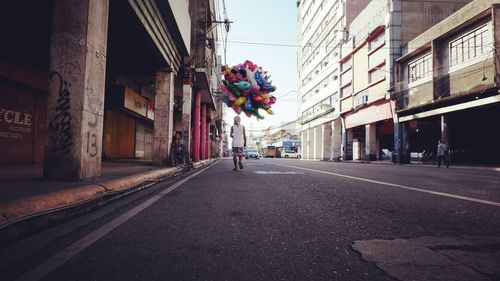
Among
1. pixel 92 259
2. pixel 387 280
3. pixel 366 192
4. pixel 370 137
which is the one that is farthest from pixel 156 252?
pixel 370 137

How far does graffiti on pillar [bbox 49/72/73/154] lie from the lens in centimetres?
497

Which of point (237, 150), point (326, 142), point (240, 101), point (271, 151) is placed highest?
point (240, 101)

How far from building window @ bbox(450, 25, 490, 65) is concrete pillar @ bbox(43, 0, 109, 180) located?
20.7 m

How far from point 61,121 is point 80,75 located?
2.68ft

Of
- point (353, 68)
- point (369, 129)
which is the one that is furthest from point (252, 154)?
point (369, 129)

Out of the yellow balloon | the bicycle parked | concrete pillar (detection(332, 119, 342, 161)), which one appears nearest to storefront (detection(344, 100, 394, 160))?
concrete pillar (detection(332, 119, 342, 161))

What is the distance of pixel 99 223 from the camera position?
3029mm

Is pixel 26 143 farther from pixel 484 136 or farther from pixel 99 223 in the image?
pixel 484 136

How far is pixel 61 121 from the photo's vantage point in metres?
5.00

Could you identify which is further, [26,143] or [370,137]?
[370,137]

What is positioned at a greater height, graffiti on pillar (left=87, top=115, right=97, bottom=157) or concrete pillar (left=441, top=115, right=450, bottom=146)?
concrete pillar (left=441, top=115, right=450, bottom=146)

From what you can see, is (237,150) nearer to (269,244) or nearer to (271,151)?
(269,244)

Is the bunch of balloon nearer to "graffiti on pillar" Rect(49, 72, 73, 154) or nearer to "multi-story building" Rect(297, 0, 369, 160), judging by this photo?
"graffiti on pillar" Rect(49, 72, 73, 154)

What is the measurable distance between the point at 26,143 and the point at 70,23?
697 cm
